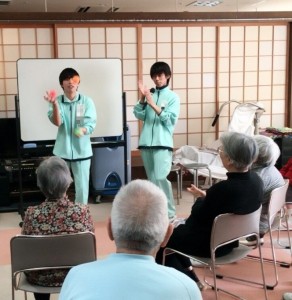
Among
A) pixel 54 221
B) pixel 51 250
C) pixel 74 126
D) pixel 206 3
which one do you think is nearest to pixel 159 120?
pixel 74 126

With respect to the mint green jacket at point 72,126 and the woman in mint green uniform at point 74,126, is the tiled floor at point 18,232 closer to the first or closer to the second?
the woman in mint green uniform at point 74,126

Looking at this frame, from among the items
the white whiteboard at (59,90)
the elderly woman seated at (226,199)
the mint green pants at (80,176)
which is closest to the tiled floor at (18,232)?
the mint green pants at (80,176)

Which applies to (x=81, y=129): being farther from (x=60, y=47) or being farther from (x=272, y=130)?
(x=272, y=130)

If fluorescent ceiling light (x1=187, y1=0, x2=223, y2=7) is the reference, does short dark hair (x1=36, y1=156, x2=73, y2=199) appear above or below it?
below

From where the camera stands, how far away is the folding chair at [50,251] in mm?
2000

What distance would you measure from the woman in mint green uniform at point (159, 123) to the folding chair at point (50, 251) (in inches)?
81.9

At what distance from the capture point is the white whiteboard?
431 centimetres

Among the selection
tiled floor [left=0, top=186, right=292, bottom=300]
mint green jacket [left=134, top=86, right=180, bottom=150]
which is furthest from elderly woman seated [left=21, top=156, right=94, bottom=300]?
mint green jacket [left=134, top=86, right=180, bottom=150]

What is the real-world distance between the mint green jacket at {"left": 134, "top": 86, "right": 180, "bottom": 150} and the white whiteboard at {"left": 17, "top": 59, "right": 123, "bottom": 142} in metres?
0.52

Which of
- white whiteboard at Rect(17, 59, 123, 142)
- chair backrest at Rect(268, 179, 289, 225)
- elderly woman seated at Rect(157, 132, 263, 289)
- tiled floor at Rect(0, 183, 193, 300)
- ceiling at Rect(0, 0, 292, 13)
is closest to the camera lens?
elderly woman seated at Rect(157, 132, 263, 289)

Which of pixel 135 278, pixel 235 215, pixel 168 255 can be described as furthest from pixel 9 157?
pixel 135 278

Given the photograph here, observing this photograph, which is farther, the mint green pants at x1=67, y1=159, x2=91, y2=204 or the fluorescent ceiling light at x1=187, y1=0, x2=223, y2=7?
the fluorescent ceiling light at x1=187, y1=0, x2=223, y2=7

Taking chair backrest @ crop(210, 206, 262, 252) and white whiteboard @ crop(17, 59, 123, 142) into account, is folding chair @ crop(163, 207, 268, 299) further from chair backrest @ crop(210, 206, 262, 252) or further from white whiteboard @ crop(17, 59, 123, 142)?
white whiteboard @ crop(17, 59, 123, 142)

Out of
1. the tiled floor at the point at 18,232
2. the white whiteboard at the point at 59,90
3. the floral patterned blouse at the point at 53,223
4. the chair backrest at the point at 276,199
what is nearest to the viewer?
the floral patterned blouse at the point at 53,223
